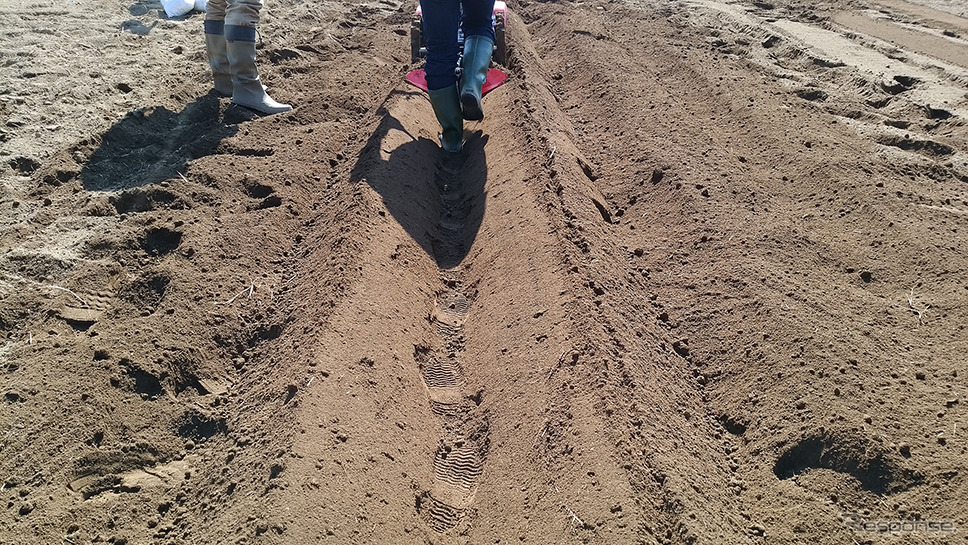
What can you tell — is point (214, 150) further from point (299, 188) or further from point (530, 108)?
point (530, 108)

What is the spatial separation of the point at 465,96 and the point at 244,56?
192 cm

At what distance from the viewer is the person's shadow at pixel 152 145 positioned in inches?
174

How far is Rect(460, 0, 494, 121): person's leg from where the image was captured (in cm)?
454

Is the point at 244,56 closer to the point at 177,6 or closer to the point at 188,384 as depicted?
the point at 177,6

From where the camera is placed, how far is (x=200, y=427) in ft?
9.85

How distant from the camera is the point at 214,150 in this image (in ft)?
15.7

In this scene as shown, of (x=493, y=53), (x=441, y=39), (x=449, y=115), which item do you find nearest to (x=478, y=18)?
(x=441, y=39)

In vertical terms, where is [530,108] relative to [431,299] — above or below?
above

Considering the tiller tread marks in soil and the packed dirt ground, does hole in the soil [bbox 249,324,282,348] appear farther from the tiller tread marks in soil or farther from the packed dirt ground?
the tiller tread marks in soil

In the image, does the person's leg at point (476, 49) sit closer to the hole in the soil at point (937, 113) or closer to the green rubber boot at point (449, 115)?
the green rubber boot at point (449, 115)

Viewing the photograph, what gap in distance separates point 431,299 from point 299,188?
1.35m

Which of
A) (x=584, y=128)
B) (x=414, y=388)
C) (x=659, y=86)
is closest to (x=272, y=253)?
(x=414, y=388)

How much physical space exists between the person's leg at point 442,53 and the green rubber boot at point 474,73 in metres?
0.11

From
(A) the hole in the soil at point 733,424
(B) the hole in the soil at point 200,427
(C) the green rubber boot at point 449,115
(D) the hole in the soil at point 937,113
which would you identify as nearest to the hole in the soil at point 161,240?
(B) the hole in the soil at point 200,427
